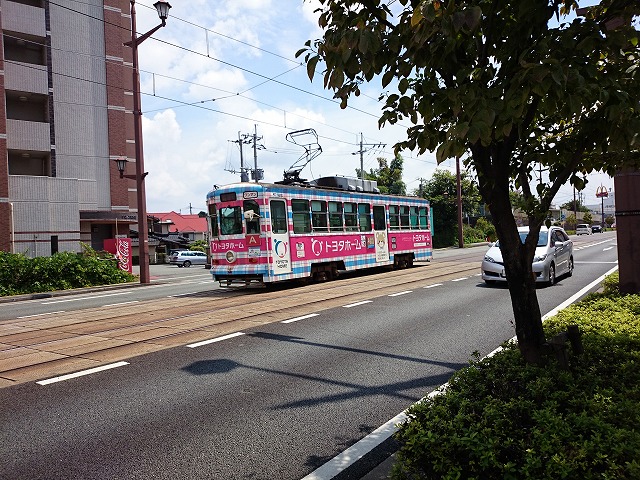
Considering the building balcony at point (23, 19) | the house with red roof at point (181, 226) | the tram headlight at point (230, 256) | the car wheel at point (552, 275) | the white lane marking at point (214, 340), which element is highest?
the building balcony at point (23, 19)

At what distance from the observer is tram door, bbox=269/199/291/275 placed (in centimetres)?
Result: 1486

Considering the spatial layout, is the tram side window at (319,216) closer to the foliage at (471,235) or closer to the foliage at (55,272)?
the foliage at (55,272)

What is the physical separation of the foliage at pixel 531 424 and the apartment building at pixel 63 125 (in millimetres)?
23882

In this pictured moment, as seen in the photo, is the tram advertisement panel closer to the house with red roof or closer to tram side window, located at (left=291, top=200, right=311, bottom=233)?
tram side window, located at (left=291, top=200, right=311, bottom=233)

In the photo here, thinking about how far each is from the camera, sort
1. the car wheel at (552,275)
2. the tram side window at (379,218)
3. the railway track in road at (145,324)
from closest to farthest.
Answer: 1. the railway track in road at (145,324)
2. the car wheel at (552,275)
3. the tram side window at (379,218)

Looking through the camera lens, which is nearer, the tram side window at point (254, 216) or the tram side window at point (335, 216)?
the tram side window at point (254, 216)

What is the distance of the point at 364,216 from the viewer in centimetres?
1878

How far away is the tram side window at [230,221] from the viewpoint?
14.9 m

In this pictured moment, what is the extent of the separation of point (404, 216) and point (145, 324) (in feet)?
45.5

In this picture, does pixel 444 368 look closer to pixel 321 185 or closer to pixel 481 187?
pixel 481 187

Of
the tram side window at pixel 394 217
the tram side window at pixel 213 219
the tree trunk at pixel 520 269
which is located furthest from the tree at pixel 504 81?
the tram side window at pixel 394 217

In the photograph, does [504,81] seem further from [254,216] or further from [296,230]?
[296,230]

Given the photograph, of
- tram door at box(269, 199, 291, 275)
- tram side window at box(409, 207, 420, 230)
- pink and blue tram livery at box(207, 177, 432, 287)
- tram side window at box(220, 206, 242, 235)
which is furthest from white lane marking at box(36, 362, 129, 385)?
tram side window at box(409, 207, 420, 230)

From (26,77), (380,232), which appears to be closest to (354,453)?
(380,232)
